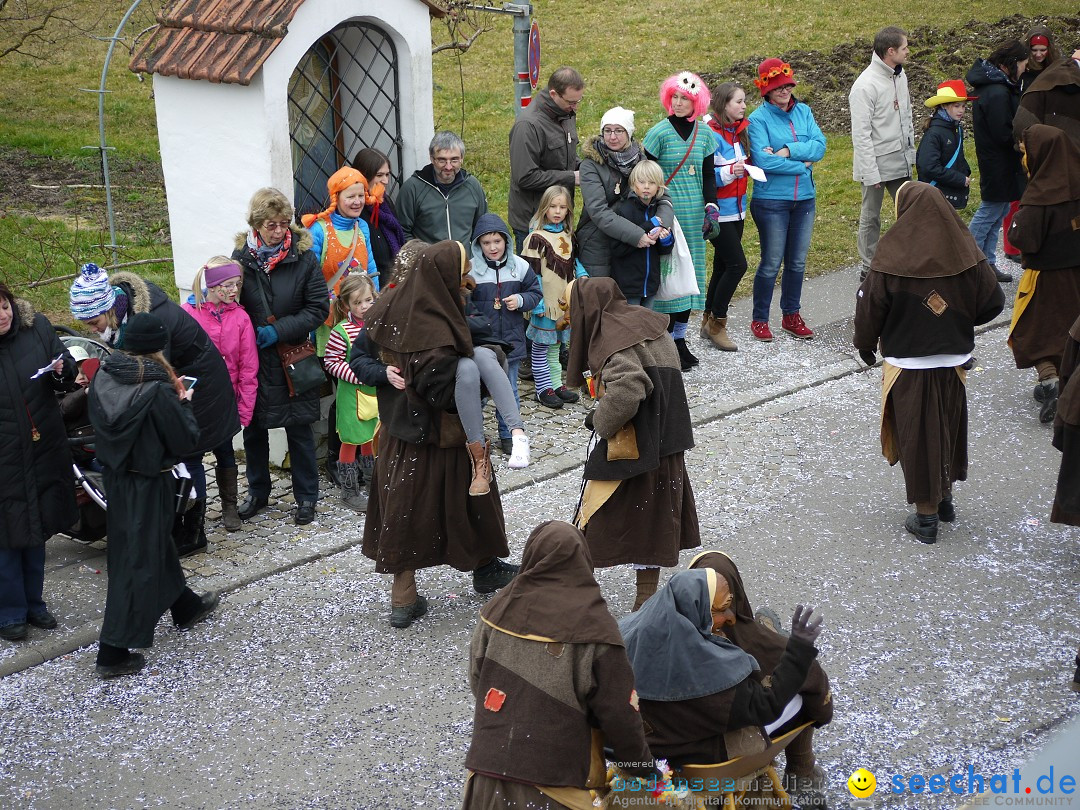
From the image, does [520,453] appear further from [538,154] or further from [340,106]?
[340,106]

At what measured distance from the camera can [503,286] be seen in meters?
7.52

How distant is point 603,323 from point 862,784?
2.18m

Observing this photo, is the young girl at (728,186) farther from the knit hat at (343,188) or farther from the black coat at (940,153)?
the knit hat at (343,188)

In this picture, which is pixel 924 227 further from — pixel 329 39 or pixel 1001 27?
pixel 1001 27

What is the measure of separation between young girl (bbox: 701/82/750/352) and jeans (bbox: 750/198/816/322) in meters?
0.23

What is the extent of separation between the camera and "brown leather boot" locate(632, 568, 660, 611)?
556 centimetres

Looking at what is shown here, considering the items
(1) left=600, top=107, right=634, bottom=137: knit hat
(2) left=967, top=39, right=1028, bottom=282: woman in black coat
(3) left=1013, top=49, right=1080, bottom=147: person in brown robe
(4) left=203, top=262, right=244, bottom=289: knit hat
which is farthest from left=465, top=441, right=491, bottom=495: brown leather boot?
(2) left=967, top=39, right=1028, bottom=282: woman in black coat

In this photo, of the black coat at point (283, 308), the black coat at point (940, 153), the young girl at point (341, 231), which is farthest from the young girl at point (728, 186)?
the black coat at point (283, 308)

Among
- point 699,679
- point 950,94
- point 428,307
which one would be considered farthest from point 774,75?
Answer: point 699,679

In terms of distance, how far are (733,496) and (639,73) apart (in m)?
13.5

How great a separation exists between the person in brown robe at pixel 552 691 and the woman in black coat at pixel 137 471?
2.28m

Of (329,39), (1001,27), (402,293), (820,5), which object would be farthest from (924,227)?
(820,5)

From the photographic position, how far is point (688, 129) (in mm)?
8555

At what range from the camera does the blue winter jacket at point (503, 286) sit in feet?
24.5
